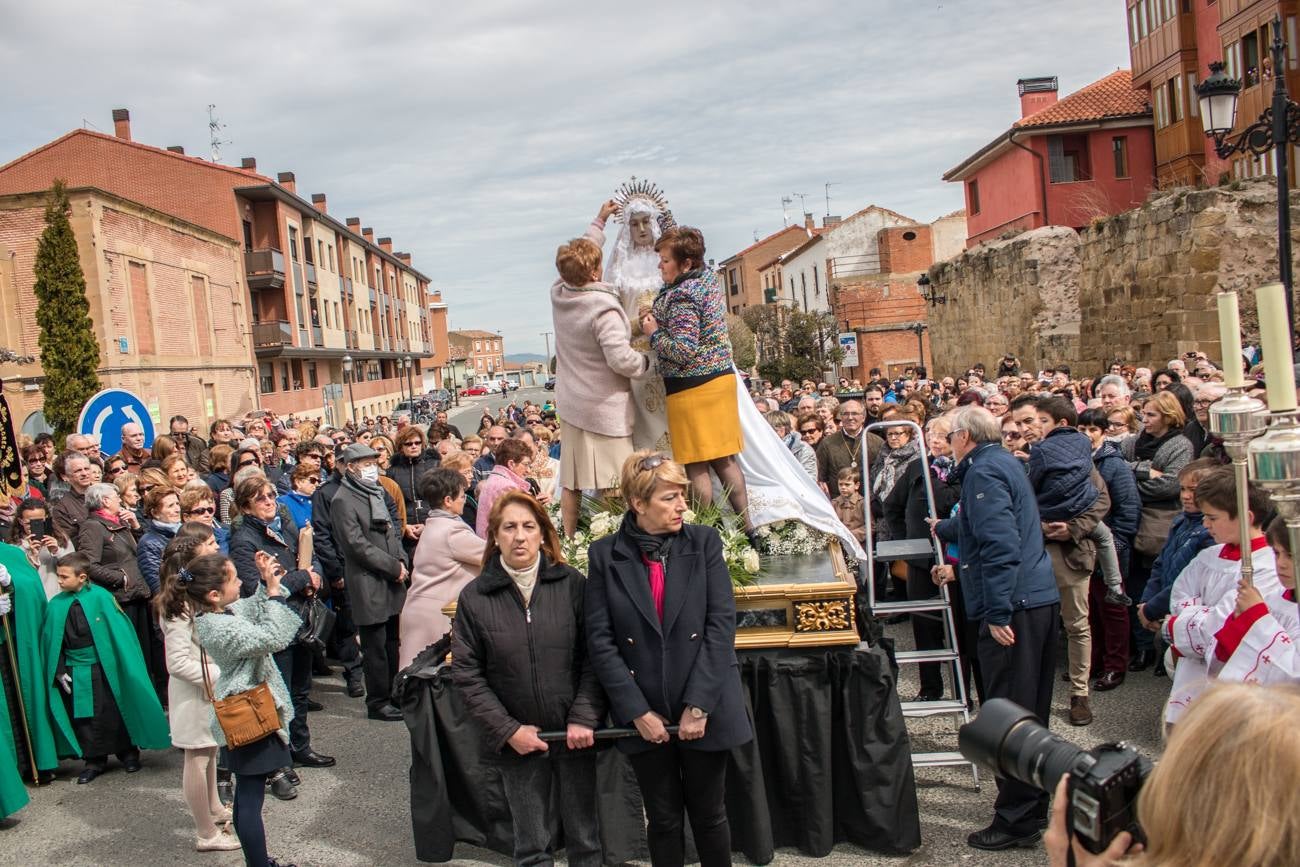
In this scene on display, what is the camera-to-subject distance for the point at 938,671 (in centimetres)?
696

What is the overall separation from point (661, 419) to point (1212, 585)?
2.99 meters

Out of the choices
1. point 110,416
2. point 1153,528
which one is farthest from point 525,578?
point 110,416

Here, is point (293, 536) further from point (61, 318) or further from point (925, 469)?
point (61, 318)

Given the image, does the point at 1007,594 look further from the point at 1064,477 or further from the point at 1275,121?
the point at 1275,121

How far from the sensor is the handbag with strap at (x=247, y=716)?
15.6ft

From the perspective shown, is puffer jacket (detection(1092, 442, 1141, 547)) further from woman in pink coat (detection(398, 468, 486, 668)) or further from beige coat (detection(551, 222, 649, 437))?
woman in pink coat (detection(398, 468, 486, 668))

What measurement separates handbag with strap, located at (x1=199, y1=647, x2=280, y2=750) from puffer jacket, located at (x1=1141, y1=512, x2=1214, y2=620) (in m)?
4.22

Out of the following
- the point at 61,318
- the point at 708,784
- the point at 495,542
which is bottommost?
the point at 708,784

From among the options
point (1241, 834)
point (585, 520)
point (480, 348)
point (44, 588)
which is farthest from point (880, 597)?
point (480, 348)

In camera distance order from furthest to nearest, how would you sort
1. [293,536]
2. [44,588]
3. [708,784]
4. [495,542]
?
[293,536]
[44,588]
[495,542]
[708,784]

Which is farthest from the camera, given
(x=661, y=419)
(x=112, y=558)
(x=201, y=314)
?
(x=201, y=314)

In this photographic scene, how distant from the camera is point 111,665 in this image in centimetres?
675

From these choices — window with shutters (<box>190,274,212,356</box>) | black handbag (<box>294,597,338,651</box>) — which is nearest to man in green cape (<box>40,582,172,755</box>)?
black handbag (<box>294,597,338,651</box>)

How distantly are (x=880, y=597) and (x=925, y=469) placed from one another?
7.90 feet
